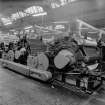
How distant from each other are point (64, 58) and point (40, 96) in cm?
99

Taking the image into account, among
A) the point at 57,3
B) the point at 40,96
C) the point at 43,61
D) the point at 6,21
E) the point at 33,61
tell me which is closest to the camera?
the point at 40,96

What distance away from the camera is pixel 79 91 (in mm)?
2746

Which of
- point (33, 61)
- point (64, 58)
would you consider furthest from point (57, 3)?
point (64, 58)

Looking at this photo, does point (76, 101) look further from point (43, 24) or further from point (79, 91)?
point (43, 24)

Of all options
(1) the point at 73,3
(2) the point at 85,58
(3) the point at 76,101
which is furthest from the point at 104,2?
(3) the point at 76,101

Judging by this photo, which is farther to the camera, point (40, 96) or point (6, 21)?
point (6, 21)

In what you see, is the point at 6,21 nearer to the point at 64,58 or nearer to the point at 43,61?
the point at 43,61

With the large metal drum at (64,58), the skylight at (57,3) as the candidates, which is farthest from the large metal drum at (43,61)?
the skylight at (57,3)

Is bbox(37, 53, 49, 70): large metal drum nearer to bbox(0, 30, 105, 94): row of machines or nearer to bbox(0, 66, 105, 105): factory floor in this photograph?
bbox(0, 30, 105, 94): row of machines

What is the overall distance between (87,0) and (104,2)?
21.1 inches

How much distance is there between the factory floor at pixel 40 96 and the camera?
233 centimetres

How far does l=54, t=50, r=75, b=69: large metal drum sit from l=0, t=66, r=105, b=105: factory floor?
649 mm

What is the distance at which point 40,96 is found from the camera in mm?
2572

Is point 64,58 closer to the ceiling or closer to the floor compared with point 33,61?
closer to the ceiling
